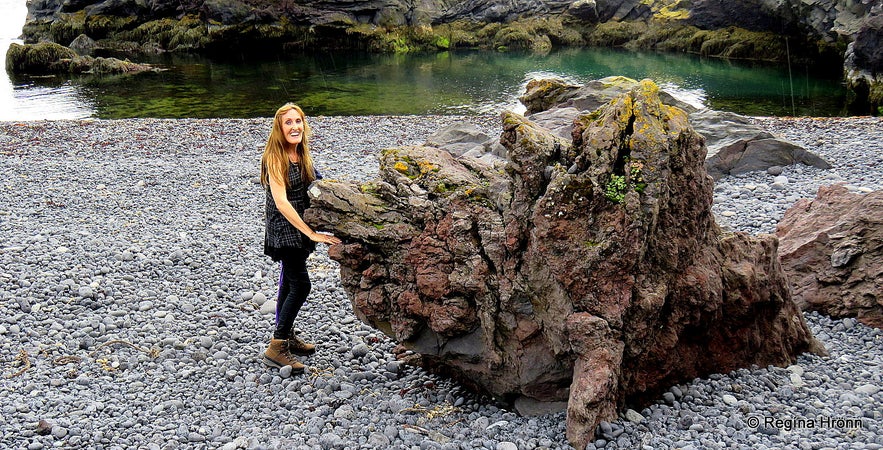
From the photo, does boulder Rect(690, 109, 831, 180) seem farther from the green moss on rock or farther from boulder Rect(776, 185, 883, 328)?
the green moss on rock

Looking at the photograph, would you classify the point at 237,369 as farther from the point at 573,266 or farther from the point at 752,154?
the point at 752,154

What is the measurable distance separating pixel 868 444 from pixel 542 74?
45600 millimetres

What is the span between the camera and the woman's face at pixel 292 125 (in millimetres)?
7184

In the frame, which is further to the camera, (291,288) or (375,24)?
(375,24)

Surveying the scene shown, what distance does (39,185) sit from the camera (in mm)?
16469

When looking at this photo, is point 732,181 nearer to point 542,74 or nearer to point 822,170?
point 822,170

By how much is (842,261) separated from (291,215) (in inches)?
261

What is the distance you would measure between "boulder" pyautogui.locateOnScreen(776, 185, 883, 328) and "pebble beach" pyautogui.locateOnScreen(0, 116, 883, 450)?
23cm

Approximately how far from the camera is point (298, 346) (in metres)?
8.10

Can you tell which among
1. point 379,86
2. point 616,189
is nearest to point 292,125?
point 616,189

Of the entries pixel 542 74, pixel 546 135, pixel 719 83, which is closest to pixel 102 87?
pixel 542 74

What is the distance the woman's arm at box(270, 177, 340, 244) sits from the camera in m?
7.05

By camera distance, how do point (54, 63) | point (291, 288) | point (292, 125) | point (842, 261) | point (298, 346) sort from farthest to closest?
1. point (54, 63)
2. point (842, 261)
3. point (298, 346)
4. point (291, 288)
5. point (292, 125)

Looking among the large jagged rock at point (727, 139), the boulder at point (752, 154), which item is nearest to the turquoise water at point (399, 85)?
the large jagged rock at point (727, 139)
